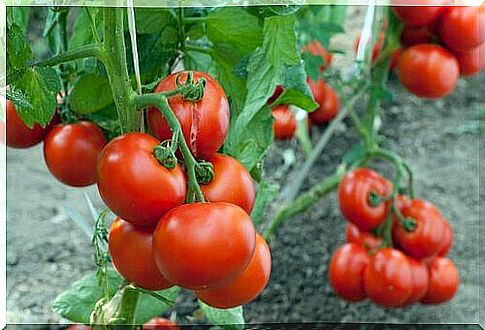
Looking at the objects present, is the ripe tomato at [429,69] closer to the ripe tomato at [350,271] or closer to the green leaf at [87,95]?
the ripe tomato at [350,271]

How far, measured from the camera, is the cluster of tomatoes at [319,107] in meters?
1.42

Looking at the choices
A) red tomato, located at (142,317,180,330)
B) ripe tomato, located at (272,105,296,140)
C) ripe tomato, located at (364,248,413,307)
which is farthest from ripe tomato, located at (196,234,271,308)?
ripe tomato, located at (272,105,296,140)

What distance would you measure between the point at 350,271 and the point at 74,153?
0.56m

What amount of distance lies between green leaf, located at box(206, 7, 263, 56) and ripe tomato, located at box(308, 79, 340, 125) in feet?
2.14

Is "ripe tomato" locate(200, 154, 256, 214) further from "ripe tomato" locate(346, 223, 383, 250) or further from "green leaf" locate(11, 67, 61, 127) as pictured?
"ripe tomato" locate(346, 223, 383, 250)

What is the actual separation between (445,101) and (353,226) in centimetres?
91

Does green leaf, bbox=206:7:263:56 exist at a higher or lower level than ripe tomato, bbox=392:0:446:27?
higher

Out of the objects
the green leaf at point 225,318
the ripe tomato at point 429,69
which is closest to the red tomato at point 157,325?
the green leaf at point 225,318

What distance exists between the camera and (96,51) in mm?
680

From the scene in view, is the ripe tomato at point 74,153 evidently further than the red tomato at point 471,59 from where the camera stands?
No

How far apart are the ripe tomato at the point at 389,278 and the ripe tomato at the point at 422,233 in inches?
0.9

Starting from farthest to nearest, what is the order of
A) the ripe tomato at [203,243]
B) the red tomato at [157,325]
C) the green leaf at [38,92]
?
the red tomato at [157,325], the green leaf at [38,92], the ripe tomato at [203,243]

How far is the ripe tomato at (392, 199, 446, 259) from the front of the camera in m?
1.19

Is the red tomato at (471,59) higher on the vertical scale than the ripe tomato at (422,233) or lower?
higher
